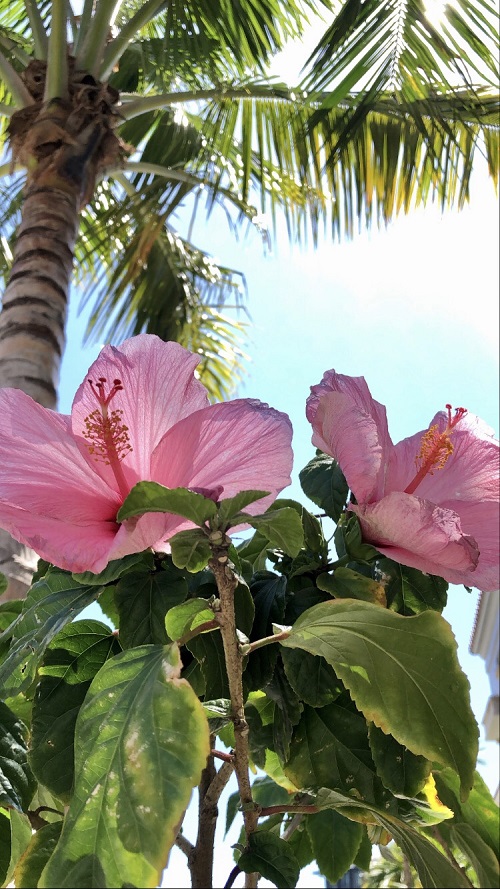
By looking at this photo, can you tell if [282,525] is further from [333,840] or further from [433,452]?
[333,840]

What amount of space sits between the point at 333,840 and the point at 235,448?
0.43 meters

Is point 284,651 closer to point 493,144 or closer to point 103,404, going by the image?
point 103,404

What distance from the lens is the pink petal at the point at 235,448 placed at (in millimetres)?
475

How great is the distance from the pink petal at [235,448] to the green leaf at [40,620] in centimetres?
12

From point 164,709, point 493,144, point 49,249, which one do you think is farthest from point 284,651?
point 493,144

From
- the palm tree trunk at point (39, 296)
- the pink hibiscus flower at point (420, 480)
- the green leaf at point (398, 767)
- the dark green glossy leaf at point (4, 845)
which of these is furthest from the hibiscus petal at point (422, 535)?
the palm tree trunk at point (39, 296)

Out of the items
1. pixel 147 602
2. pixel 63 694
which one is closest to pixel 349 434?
pixel 147 602

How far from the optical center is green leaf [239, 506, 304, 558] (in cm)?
42

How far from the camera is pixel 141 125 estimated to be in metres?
4.05

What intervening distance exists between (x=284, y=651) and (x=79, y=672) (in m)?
0.16

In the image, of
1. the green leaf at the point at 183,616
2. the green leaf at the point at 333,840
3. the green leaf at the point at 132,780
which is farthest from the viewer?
the green leaf at the point at 333,840

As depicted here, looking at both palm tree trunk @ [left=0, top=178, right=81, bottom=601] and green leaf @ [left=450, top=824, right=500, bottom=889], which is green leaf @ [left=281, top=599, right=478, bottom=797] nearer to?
green leaf @ [left=450, top=824, right=500, bottom=889]

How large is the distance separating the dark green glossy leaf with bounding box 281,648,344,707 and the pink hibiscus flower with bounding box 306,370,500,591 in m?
0.09

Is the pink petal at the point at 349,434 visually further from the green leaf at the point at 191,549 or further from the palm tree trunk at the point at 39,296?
the palm tree trunk at the point at 39,296
